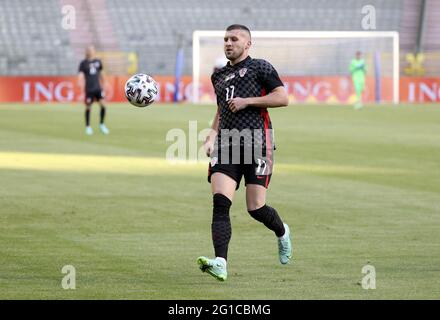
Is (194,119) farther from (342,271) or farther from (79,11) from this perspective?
(342,271)

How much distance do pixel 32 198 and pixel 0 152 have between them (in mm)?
8216

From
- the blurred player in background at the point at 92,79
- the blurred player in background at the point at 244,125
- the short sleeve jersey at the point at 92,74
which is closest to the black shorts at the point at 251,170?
the blurred player in background at the point at 244,125

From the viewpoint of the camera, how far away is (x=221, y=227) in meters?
9.89

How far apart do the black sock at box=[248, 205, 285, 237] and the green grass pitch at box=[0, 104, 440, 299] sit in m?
0.39

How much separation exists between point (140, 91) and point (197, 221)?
312cm

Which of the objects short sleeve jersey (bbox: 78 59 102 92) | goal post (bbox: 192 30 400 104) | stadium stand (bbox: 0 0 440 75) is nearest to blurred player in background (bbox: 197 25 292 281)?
short sleeve jersey (bbox: 78 59 102 92)

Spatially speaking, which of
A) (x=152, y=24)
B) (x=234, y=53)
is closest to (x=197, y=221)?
(x=234, y=53)

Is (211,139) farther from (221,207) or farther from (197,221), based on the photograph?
(197,221)

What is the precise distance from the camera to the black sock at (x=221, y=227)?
387 inches

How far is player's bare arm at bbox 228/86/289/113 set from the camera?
1001 centimetres

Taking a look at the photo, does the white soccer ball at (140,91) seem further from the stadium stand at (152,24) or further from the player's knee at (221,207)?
the stadium stand at (152,24)

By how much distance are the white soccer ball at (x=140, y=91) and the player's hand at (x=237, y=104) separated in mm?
1428

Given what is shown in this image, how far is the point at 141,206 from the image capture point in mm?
15578
